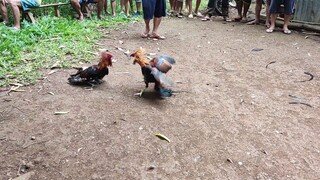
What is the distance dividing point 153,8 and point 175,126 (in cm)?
376

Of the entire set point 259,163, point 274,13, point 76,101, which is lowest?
point 259,163

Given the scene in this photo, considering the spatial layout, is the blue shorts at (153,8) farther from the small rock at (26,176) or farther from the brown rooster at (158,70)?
the small rock at (26,176)

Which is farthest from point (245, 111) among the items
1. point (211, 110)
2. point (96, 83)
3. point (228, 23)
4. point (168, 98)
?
point (228, 23)

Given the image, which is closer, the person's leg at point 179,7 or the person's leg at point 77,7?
the person's leg at point 77,7

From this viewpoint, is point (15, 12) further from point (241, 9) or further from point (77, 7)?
point (241, 9)

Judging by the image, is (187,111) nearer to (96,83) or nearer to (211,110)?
(211,110)

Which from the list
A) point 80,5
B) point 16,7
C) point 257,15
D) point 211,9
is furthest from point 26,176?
point 211,9

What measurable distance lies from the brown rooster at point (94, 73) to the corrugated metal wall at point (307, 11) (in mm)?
6016

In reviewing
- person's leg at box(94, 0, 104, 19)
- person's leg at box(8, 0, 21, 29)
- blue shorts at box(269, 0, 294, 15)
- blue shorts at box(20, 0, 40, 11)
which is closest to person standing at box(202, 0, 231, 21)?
blue shorts at box(269, 0, 294, 15)

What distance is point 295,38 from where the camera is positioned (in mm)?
6898

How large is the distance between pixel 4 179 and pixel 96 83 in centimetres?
192

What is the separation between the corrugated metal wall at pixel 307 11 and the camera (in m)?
7.62

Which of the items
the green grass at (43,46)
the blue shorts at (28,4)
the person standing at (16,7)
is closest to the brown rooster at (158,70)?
the green grass at (43,46)

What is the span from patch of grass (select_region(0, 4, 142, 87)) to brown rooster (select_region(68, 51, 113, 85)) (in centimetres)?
61
